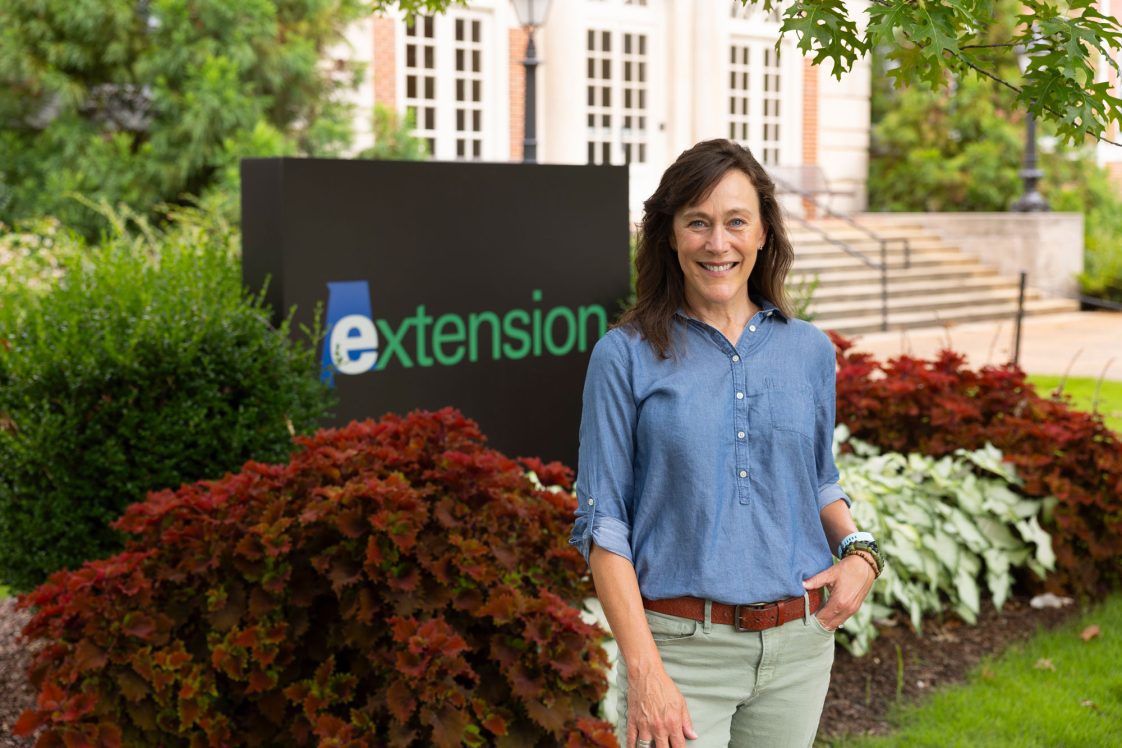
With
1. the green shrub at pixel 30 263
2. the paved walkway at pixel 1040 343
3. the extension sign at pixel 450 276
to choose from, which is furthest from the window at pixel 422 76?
the extension sign at pixel 450 276

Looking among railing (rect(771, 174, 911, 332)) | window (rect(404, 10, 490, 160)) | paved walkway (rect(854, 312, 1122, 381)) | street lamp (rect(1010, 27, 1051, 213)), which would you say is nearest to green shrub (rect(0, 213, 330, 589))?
paved walkway (rect(854, 312, 1122, 381))

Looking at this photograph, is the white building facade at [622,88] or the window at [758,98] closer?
the white building facade at [622,88]

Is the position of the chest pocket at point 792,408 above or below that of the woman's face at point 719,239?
below

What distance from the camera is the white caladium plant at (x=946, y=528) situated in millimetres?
5410

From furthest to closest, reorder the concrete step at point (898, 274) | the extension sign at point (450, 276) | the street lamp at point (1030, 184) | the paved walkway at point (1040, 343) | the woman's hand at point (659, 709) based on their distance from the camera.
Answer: the street lamp at point (1030, 184)
the concrete step at point (898, 274)
the paved walkway at point (1040, 343)
the extension sign at point (450, 276)
the woman's hand at point (659, 709)

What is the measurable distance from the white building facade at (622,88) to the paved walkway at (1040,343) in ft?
15.2

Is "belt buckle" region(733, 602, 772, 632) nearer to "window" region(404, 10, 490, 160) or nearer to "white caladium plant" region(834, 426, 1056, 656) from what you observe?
"white caladium plant" region(834, 426, 1056, 656)

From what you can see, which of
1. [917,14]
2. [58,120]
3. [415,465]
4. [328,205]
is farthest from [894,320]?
[917,14]

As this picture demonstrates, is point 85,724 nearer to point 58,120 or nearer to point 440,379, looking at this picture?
point 440,379

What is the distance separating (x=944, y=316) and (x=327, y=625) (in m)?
14.9

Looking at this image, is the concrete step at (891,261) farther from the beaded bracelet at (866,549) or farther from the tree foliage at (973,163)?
the beaded bracelet at (866,549)

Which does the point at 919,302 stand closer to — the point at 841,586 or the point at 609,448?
the point at 841,586

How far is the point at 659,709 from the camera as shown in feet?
7.16

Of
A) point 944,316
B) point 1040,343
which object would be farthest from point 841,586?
point 944,316
